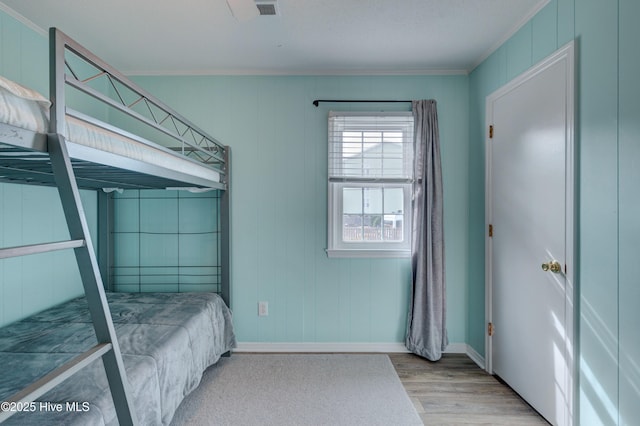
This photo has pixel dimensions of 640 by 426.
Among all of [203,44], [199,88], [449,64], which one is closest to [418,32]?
[449,64]

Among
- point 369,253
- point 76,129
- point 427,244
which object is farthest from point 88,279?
point 427,244

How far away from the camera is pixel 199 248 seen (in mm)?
2549

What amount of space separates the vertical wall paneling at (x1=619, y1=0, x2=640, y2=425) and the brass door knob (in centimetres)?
34

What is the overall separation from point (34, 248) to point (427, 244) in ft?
7.48

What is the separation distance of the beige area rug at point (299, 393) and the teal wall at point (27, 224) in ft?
3.93

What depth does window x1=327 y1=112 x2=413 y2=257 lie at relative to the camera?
2.48m

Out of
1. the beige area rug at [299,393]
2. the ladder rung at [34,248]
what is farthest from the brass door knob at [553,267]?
the ladder rung at [34,248]

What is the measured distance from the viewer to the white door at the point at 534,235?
154 cm

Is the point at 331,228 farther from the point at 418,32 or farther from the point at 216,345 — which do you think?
the point at 418,32

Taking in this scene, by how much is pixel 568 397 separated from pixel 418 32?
7.53 ft

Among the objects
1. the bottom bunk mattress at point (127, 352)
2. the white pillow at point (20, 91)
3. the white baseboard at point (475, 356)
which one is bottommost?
the white baseboard at point (475, 356)

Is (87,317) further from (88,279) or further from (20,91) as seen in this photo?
(20,91)

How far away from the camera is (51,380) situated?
74 centimetres

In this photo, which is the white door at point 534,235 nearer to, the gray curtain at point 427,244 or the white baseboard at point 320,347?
the gray curtain at point 427,244
